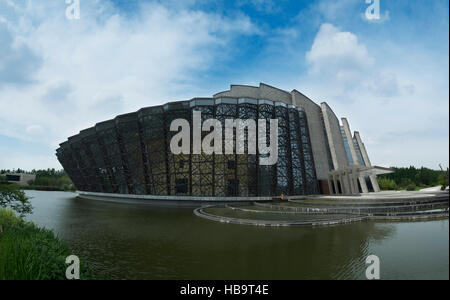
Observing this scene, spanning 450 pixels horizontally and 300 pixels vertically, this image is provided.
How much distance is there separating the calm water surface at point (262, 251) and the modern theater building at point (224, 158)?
21486 mm

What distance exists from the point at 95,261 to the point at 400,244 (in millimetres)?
14783

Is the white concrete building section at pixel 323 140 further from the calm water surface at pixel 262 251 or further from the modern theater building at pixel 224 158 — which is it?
the calm water surface at pixel 262 251

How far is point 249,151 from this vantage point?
127ft

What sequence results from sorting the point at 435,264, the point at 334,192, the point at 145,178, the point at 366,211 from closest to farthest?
the point at 435,264 → the point at 366,211 → the point at 145,178 → the point at 334,192

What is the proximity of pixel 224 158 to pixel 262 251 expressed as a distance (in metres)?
27.5

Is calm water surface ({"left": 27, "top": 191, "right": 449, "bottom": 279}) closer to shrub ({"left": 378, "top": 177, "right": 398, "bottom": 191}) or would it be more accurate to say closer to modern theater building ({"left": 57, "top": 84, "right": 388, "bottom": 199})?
modern theater building ({"left": 57, "top": 84, "right": 388, "bottom": 199})

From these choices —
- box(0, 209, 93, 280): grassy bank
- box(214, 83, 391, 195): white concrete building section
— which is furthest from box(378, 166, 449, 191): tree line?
box(0, 209, 93, 280): grassy bank

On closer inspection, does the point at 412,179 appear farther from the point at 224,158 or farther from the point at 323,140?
the point at 224,158

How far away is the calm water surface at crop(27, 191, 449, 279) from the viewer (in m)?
8.09

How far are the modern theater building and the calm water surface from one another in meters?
21.5
